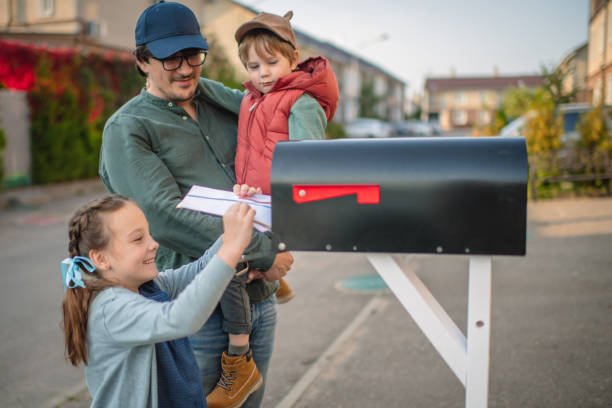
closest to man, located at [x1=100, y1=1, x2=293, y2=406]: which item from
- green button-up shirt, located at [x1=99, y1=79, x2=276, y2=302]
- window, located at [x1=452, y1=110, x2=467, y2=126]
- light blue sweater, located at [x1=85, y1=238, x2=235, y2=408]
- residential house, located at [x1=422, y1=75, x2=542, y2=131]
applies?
green button-up shirt, located at [x1=99, y1=79, x2=276, y2=302]

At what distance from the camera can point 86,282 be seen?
5.98 feet

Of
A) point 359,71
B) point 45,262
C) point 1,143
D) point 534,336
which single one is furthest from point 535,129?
point 359,71

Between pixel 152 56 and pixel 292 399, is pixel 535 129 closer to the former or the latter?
pixel 292 399

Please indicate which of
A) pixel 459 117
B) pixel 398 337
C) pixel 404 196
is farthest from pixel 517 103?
pixel 459 117

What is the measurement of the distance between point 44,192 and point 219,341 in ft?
41.0

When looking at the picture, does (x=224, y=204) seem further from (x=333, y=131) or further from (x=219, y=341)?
(x=333, y=131)

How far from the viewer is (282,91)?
2.18 meters

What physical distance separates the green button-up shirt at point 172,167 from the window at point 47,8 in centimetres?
2131

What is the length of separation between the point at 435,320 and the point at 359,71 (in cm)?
5353

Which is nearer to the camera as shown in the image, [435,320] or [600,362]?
[435,320]

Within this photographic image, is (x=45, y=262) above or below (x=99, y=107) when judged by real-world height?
below

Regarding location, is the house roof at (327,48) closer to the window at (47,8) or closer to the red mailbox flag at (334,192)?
the window at (47,8)

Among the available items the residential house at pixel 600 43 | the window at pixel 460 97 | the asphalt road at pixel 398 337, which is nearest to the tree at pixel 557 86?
the residential house at pixel 600 43

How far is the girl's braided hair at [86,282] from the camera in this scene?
1.80m
